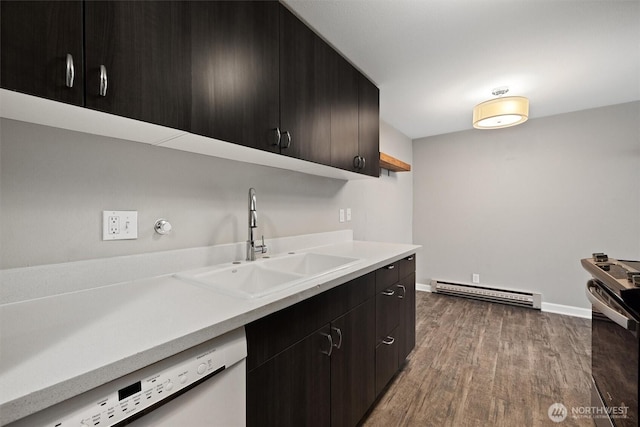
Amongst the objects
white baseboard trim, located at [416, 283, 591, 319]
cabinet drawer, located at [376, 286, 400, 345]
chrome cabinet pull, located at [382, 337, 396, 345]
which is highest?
cabinet drawer, located at [376, 286, 400, 345]

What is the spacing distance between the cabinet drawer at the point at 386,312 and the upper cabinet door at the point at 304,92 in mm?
928

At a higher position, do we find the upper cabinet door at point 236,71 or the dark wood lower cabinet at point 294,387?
the upper cabinet door at point 236,71

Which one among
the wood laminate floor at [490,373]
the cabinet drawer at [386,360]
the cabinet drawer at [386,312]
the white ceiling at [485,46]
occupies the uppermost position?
the white ceiling at [485,46]

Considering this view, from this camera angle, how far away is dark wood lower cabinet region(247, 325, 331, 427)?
2.93ft

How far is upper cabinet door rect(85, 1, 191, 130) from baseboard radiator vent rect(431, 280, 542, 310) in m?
3.94

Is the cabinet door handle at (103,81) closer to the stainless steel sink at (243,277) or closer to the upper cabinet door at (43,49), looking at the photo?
the upper cabinet door at (43,49)

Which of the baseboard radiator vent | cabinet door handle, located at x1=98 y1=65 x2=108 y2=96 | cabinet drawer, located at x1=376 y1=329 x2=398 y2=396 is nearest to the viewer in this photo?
cabinet door handle, located at x1=98 y1=65 x2=108 y2=96

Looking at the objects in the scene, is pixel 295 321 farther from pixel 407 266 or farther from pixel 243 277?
pixel 407 266

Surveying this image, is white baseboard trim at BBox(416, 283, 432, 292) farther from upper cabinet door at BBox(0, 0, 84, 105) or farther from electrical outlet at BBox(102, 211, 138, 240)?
upper cabinet door at BBox(0, 0, 84, 105)

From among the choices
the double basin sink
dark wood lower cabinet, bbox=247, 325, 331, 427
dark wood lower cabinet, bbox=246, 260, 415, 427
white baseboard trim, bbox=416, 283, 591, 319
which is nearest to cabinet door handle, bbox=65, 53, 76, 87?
the double basin sink

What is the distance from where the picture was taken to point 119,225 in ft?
3.57

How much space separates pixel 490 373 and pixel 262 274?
1927 mm

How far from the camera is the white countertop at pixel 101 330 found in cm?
49

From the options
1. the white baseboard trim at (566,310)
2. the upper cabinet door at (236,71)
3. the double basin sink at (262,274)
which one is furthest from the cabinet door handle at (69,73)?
→ the white baseboard trim at (566,310)
